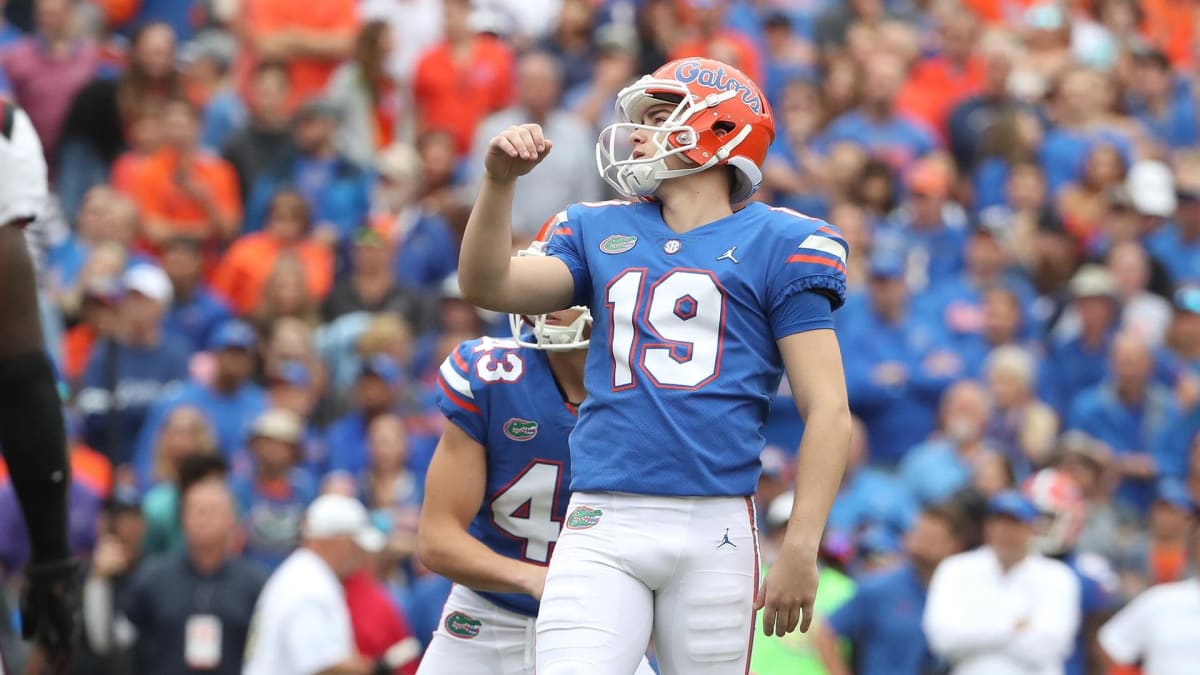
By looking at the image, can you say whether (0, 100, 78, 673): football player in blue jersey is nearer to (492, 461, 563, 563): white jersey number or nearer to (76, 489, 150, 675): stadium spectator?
(492, 461, 563, 563): white jersey number

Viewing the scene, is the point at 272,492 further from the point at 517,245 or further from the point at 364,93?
the point at 364,93

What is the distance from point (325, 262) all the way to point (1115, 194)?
521cm

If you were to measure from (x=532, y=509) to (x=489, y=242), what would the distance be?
3.90 feet

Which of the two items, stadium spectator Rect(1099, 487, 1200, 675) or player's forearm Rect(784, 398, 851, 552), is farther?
stadium spectator Rect(1099, 487, 1200, 675)

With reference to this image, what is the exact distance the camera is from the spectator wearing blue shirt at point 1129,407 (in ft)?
36.3

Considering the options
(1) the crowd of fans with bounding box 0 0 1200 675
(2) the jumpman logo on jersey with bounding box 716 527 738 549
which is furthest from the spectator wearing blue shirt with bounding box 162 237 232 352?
(2) the jumpman logo on jersey with bounding box 716 527 738 549

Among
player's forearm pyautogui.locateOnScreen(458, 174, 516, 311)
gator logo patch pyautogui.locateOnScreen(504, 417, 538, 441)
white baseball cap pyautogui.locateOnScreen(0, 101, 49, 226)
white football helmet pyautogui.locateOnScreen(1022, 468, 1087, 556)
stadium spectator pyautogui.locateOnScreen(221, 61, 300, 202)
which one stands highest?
white baseball cap pyautogui.locateOnScreen(0, 101, 49, 226)

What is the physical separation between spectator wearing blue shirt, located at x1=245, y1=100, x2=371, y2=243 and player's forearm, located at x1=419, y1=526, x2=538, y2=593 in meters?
7.75

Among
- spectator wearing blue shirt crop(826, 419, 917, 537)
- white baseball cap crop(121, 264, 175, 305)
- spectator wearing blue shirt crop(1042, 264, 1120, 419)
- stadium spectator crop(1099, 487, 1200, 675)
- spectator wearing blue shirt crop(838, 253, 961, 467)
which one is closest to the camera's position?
stadium spectator crop(1099, 487, 1200, 675)

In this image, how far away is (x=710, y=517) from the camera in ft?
14.0

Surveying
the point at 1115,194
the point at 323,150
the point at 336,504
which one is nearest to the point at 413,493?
the point at 336,504

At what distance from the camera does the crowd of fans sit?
957cm

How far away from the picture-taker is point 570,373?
17.1ft

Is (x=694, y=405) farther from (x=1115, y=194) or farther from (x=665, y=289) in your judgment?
(x=1115, y=194)
